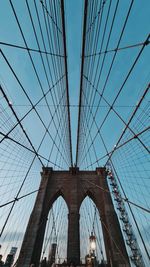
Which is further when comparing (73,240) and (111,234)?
(73,240)

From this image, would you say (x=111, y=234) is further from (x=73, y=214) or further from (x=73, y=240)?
(x=73, y=214)

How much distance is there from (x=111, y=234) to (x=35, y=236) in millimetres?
5289

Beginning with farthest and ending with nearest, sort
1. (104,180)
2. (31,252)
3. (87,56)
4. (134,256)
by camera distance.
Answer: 1. (134,256)
2. (104,180)
3. (31,252)
4. (87,56)

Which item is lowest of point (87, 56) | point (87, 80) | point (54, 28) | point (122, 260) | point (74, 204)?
point (122, 260)

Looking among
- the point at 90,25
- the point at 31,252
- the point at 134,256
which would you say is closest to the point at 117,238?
the point at 31,252

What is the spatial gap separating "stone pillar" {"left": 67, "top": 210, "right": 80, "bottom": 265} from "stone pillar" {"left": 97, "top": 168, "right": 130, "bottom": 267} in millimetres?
2004

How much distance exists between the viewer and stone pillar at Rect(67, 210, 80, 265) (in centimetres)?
1020

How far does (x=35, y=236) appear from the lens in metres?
10.4

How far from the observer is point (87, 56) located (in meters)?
7.55

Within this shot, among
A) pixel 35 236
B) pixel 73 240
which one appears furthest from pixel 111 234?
pixel 35 236

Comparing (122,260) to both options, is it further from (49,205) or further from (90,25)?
(90,25)

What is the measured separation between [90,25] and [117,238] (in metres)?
12.6

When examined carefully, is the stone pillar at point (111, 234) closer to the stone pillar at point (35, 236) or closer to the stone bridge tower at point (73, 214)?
the stone bridge tower at point (73, 214)

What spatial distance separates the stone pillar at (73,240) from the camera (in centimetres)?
1020
